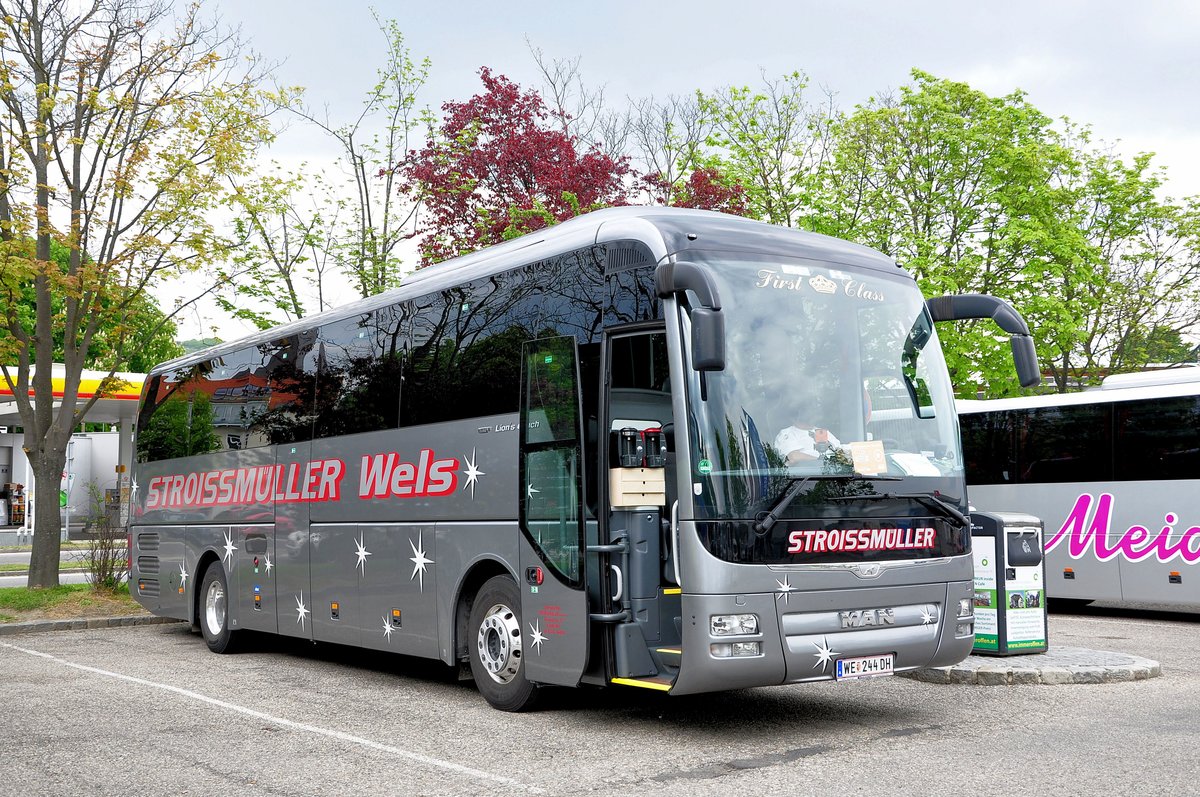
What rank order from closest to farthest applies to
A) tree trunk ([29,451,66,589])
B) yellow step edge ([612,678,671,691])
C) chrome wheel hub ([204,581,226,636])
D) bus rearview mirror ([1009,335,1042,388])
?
yellow step edge ([612,678,671,691]) → bus rearview mirror ([1009,335,1042,388]) → chrome wheel hub ([204,581,226,636]) → tree trunk ([29,451,66,589])

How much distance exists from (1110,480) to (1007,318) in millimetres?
9015

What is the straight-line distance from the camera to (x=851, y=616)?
8250mm

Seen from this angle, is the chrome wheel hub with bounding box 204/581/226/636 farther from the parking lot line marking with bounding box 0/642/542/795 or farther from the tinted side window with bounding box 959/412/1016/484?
the tinted side window with bounding box 959/412/1016/484

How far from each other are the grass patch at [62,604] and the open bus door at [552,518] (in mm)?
10071

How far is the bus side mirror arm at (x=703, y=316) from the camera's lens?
24.4ft

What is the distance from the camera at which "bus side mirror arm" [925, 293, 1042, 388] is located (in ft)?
29.6

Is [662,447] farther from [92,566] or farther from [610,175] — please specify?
[610,175]

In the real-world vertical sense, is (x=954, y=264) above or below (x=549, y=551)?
above

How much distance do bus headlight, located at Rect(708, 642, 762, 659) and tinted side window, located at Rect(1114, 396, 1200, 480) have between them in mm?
10473

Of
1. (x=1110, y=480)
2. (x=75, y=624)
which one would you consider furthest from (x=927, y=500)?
(x=75, y=624)

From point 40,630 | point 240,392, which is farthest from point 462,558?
point 40,630

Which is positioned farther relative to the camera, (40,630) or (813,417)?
(40,630)

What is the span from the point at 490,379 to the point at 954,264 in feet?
59.0

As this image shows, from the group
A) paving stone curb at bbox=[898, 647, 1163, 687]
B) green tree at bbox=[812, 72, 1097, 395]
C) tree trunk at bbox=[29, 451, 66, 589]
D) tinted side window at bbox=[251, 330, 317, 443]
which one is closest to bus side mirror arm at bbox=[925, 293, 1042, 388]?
paving stone curb at bbox=[898, 647, 1163, 687]
